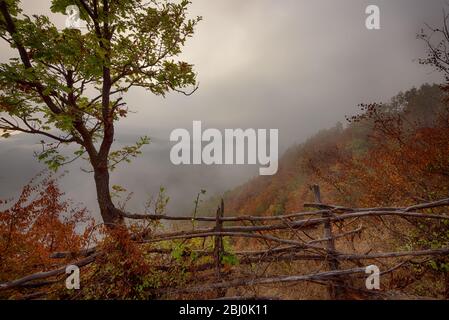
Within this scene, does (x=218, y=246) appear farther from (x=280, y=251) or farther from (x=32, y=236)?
(x=32, y=236)

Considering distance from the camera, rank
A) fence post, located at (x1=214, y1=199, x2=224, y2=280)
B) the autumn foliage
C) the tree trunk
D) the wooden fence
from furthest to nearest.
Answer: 1. the tree trunk
2. the autumn foliage
3. fence post, located at (x1=214, y1=199, x2=224, y2=280)
4. the wooden fence

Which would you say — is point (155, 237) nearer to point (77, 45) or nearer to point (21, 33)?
point (77, 45)

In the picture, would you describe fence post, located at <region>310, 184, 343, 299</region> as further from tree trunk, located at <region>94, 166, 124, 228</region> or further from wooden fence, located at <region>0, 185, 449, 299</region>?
tree trunk, located at <region>94, 166, 124, 228</region>

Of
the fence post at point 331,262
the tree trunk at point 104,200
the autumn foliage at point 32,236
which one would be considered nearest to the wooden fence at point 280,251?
the fence post at point 331,262

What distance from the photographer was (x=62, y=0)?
5500mm

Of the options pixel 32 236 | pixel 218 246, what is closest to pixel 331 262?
pixel 218 246

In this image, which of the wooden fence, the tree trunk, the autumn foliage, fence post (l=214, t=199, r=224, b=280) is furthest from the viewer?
the tree trunk

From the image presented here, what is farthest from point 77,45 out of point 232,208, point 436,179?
point 232,208

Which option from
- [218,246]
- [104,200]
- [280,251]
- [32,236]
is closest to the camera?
[218,246]

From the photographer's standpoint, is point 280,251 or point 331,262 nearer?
point 331,262

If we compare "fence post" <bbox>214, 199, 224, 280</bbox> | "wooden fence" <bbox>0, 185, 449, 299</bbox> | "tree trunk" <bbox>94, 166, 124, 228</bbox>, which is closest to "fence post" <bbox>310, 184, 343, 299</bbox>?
"wooden fence" <bbox>0, 185, 449, 299</bbox>

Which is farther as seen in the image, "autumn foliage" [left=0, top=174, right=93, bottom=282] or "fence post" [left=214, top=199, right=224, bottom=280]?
"autumn foliage" [left=0, top=174, right=93, bottom=282]

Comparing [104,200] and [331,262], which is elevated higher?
[104,200]
